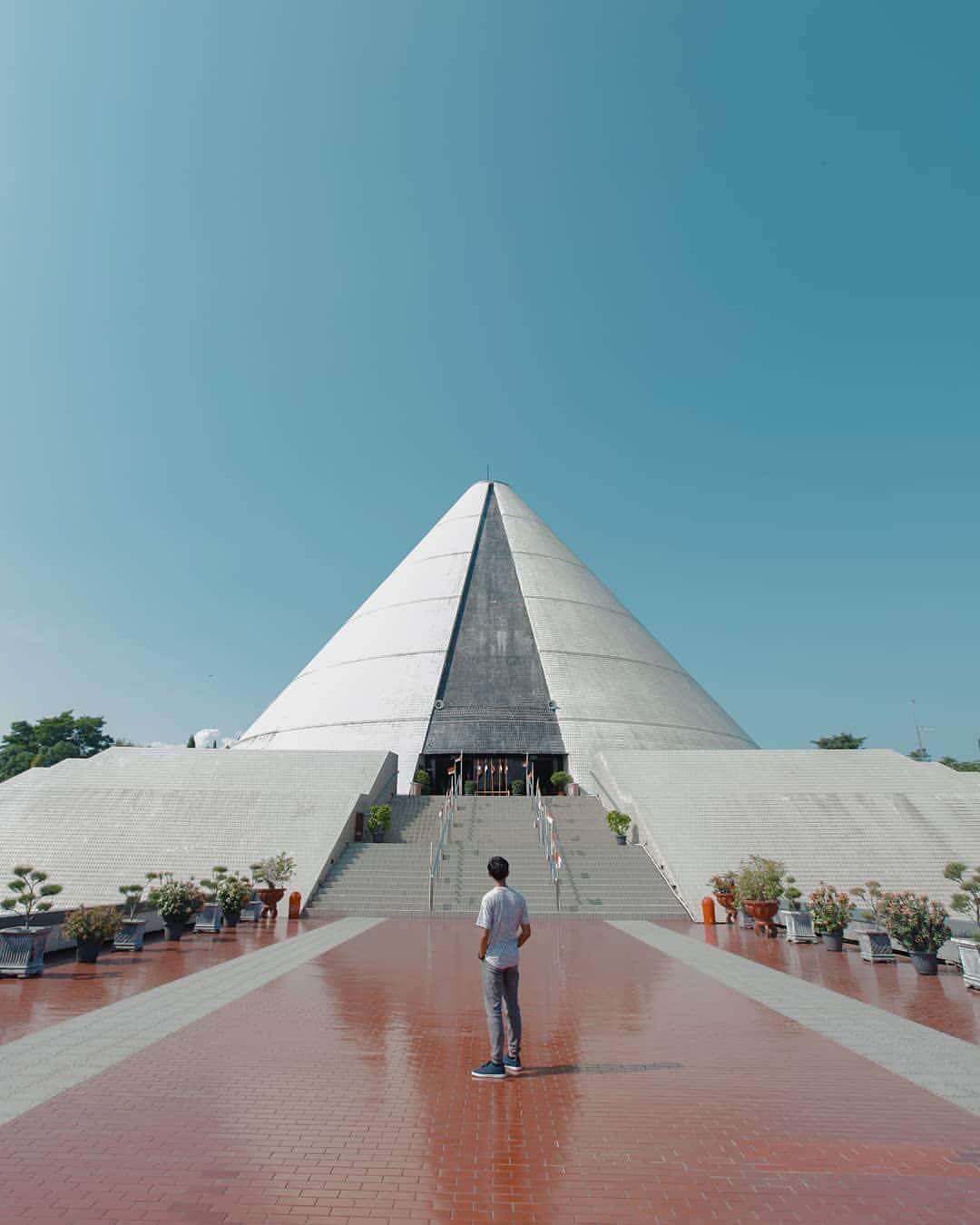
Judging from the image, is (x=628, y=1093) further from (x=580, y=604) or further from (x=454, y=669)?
(x=580, y=604)

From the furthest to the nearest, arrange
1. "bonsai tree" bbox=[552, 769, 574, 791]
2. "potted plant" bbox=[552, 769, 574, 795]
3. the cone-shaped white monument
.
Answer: the cone-shaped white monument → "bonsai tree" bbox=[552, 769, 574, 791] → "potted plant" bbox=[552, 769, 574, 795]

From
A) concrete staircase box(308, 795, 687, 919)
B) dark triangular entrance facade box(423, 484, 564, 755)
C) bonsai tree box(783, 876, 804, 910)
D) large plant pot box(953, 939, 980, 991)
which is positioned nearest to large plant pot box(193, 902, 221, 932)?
concrete staircase box(308, 795, 687, 919)

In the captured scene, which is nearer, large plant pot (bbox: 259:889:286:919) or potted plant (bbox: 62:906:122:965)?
potted plant (bbox: 62:906:122:965)

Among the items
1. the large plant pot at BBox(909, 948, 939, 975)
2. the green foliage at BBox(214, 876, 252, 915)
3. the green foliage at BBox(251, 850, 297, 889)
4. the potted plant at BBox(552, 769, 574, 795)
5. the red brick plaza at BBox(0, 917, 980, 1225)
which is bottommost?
the red brick plaza at BBox(0, 917, 980, 1225)

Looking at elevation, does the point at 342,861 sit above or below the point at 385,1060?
above

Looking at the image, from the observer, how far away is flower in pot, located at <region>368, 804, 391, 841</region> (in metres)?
19.7

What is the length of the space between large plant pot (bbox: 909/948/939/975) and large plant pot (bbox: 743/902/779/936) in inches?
146

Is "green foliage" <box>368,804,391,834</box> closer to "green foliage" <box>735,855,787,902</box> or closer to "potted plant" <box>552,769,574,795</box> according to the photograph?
"potted plant" <box>552,769,574,795</box>

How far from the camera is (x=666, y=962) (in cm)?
1010

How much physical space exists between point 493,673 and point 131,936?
18578 mm

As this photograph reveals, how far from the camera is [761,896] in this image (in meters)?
13.5

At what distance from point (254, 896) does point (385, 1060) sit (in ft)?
36.2

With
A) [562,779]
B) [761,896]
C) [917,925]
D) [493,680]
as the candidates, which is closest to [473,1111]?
[917,925]

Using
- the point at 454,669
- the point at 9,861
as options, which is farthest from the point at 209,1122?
the point at 454,669
